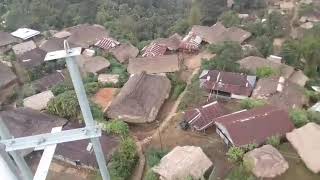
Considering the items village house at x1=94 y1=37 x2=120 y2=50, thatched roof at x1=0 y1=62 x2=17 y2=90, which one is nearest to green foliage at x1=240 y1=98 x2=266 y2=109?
village house at x1=94 y1=37 x2=120 y2=50

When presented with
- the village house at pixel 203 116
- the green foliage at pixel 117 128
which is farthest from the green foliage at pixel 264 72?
the green foliage at pixel 117 128

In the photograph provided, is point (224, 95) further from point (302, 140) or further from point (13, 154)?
point (13, 154)

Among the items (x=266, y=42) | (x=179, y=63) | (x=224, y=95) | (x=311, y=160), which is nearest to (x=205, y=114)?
(x=224, y=95)

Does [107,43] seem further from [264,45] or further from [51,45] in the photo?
[264,45]

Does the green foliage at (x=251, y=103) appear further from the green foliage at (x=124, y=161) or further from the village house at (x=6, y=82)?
the village house at (x=6, y=82)

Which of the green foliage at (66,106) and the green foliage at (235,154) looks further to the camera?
the green foliage at (66,106)
